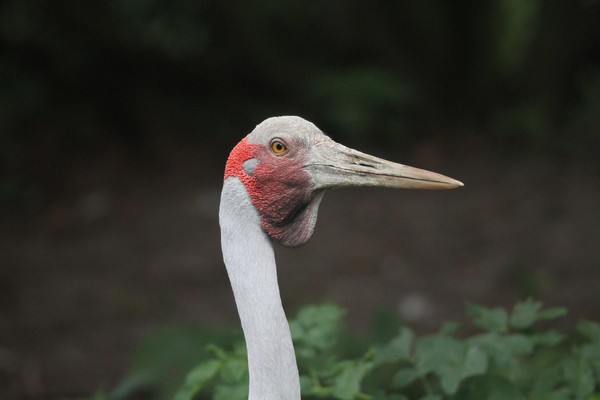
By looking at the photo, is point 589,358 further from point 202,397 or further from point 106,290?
point 106,290

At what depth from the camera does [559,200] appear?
7.57 meters

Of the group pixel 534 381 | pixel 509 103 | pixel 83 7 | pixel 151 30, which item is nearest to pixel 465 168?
pixel 509 103

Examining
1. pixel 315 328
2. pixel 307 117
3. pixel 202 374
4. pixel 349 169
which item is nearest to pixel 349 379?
pixel 315 328

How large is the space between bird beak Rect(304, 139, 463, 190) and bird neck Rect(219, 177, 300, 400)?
26 cm

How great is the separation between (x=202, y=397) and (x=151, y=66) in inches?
183

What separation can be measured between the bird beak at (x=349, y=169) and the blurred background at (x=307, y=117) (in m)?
3.70

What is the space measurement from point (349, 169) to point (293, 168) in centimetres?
19

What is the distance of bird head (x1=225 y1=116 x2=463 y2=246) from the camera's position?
2736 millimetres

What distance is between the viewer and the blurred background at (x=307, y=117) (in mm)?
6668

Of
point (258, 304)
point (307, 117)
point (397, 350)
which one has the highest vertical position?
point (307, 117)

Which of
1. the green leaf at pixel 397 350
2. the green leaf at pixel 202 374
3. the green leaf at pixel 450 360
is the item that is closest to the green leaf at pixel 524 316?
the green leaf at pixel 450 360

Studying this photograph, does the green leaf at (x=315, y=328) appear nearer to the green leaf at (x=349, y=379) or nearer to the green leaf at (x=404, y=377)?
the green leaf at (x=349, y=379)

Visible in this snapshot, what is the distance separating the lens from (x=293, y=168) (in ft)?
8.98

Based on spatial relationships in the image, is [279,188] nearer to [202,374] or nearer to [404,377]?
[202,374]
